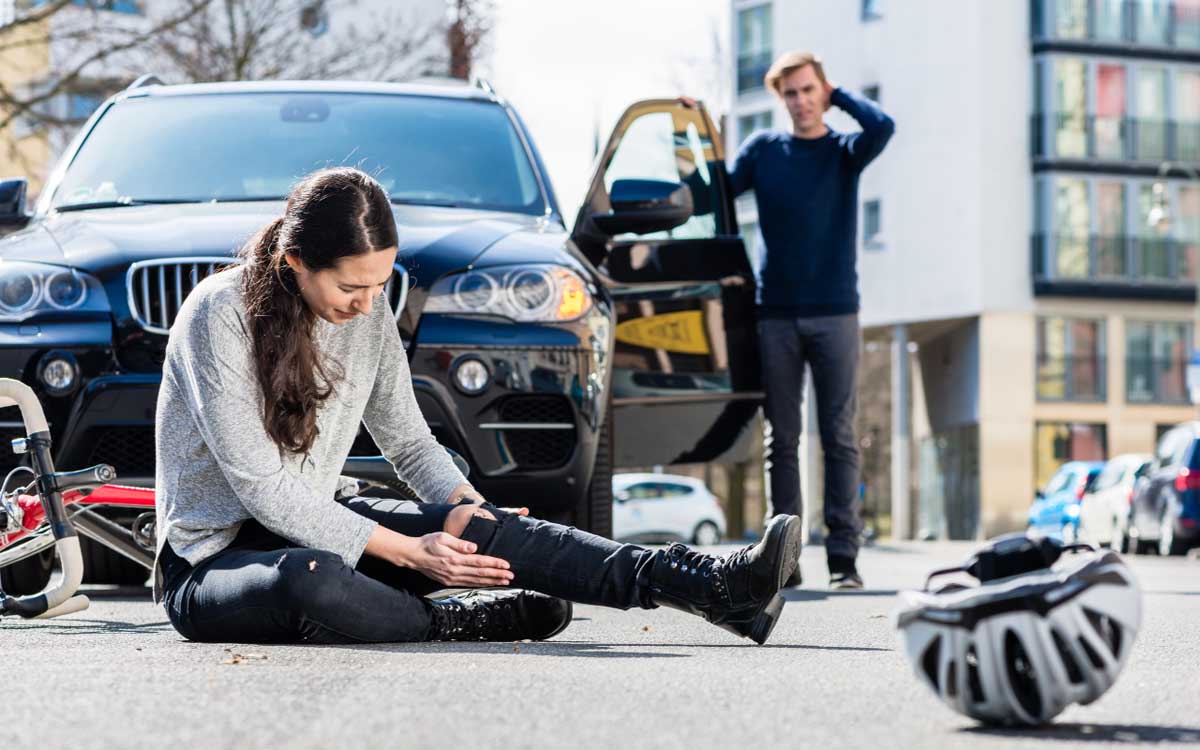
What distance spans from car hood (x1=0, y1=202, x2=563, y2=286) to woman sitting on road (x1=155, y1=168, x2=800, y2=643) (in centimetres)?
143

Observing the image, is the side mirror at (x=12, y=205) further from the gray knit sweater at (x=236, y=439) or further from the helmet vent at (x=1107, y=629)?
the helmet vent at (x=1107, y=629)

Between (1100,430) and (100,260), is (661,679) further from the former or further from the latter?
(1100,430)

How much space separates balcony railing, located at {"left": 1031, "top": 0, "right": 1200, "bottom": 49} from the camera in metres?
44.0

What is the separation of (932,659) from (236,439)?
78.5 inches

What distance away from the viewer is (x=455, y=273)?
6570mm

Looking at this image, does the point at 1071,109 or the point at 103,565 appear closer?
the point at 103,565

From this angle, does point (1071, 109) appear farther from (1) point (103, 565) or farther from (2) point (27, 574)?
(2) point (27, 574)

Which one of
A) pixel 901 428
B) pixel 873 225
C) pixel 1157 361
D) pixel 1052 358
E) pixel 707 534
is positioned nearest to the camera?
pixel 707 534

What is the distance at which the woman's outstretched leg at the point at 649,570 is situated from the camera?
475 centimetres

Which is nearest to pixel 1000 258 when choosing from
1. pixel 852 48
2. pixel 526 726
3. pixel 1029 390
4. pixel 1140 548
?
pixel 1029 390

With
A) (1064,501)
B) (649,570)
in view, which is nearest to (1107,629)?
(649,570)

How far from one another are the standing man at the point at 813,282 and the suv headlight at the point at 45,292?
9.12 ft

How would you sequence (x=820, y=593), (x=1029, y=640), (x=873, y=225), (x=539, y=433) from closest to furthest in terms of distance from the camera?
1. (x=1029, y=640)
2. (x=539, y=433)
3. (x=820, y=593)
4. (x=873, y=225)

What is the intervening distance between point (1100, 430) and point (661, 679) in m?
41.7
